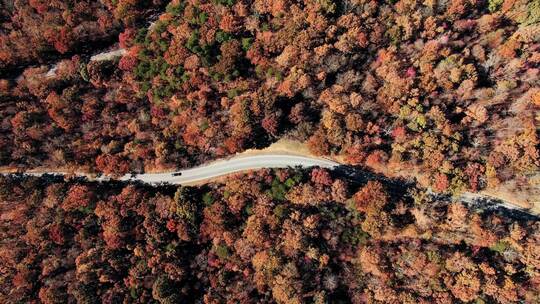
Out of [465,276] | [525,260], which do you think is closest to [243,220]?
[465,276]

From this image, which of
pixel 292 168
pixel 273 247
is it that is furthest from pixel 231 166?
pixel 273 247

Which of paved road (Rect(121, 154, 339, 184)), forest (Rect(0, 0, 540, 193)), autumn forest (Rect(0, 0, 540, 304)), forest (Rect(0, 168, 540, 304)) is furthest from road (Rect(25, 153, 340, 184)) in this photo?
forest (Rect(0, 168, 540, 304))

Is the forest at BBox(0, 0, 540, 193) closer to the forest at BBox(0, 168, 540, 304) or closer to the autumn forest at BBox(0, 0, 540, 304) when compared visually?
the autumn forest at BBox(0, 0, 540, 304)

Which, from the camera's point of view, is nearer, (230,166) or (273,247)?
(273,247)

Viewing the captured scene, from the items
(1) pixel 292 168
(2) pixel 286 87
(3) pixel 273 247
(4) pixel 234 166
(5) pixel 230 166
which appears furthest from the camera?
(5) pixel 230 166

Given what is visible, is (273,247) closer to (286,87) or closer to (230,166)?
(230,166)

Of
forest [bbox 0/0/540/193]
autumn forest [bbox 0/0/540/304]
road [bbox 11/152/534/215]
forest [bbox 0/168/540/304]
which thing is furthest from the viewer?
road [bbox 11/152/534/215]

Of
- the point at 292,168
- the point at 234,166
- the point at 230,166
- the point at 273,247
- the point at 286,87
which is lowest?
the point at 273,247

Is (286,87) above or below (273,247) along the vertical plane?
above
